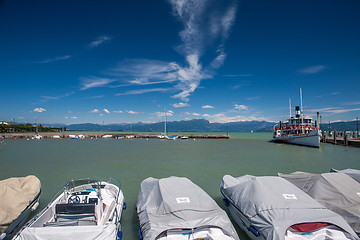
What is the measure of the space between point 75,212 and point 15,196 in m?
3.46

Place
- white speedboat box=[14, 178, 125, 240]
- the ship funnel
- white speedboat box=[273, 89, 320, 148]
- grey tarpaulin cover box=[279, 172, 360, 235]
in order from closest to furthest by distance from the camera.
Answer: white speedboat box=[14, 178, 125, 240] < grey tarpaulin cover box=[279, 172, 360, 235] < white speedboat box=[273, 89, 320, 148] < the ship funnel

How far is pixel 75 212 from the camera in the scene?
5832 millimetres

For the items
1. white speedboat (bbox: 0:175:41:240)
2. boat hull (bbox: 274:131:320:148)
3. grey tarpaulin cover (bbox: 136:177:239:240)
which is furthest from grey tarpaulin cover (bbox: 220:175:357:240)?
boat hull (bbox: 274:131:320:148)

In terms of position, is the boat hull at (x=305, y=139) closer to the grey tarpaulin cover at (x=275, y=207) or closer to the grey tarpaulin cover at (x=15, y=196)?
the grey tarpaulin cover at (x=275, y=207)

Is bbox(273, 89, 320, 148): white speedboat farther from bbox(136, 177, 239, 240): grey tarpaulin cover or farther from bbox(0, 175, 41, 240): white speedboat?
bbox(0, 175, 41, 240): white speedboat

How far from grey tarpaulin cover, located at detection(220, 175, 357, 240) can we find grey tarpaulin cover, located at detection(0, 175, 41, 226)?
776 centimetres

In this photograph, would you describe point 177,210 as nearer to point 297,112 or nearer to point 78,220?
point 78,220

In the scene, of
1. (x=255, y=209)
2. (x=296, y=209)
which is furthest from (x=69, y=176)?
(x=296, y=209)

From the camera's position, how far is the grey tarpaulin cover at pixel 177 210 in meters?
5.14

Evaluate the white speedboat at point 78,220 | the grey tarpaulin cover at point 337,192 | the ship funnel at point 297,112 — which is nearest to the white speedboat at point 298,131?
the ship funnel at point 297,112

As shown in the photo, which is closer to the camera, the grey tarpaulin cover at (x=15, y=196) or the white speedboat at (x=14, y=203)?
the white speedboat at (x=14, y=203)

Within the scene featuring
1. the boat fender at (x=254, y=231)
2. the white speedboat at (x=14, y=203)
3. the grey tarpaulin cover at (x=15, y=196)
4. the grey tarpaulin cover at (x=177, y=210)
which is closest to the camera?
the grey tarpaulin cover at (x=177, y=210)

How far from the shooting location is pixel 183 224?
509 cm

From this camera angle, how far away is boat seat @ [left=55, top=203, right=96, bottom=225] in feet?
18.8
